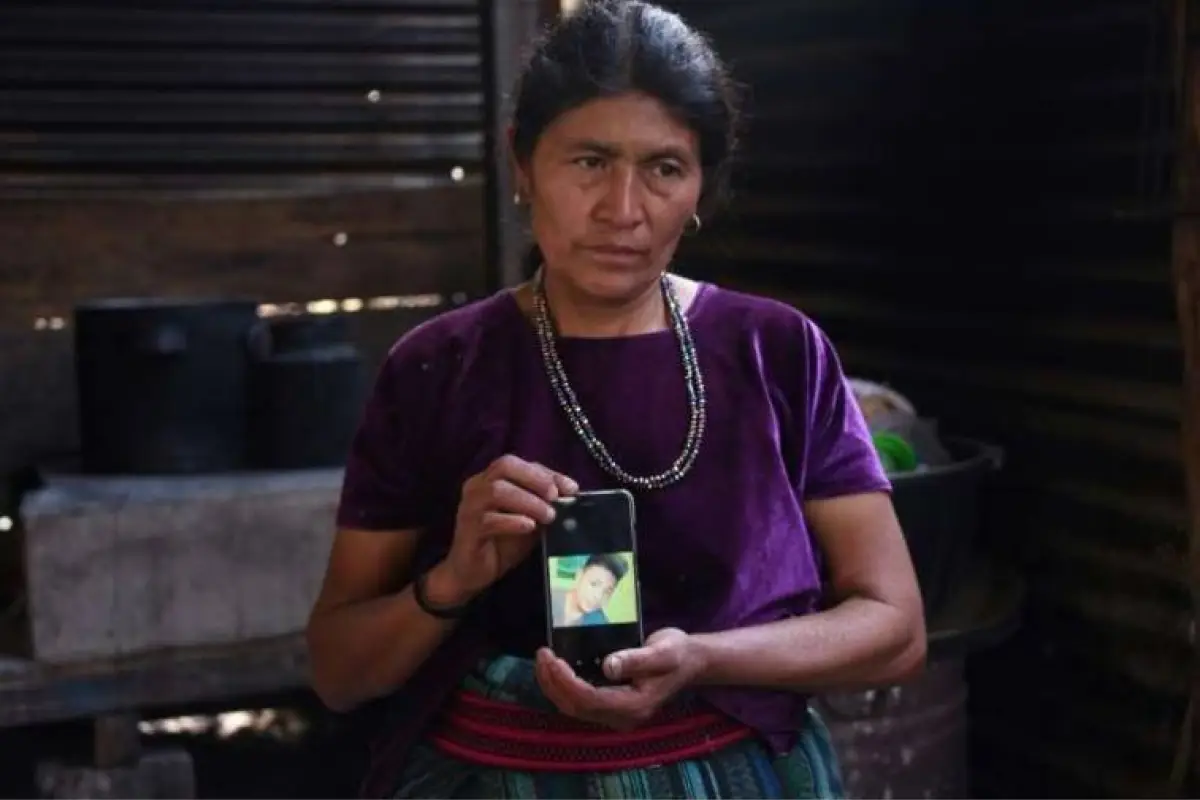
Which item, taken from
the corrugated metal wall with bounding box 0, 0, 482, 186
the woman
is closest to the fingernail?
the woman

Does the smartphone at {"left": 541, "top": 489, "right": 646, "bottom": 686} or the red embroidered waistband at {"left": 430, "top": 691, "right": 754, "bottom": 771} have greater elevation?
the smartphone at {"left": 541, "top": 489, "right": 646, "bottom": 686}

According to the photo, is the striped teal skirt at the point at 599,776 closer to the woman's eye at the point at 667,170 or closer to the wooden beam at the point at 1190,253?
the woman's eye at the point at 667,170


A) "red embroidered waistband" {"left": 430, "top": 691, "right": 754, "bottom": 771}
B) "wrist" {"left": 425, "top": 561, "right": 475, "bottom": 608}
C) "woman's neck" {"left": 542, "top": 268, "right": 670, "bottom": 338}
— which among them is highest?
"woman's neck" {"left": 542, "top": 268, "right": 670, "bottom": 338}

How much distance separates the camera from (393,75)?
4.09m

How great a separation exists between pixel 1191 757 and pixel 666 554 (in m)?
1.73

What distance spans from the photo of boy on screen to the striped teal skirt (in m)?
0.16

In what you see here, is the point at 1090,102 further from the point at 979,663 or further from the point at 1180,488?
the point at 979,663

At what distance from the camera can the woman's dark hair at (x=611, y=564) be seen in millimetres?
1566

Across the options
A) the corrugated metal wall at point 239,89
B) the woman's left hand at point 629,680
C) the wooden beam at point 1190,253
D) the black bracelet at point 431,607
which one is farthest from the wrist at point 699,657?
the corrugated metal wall at point 239,89

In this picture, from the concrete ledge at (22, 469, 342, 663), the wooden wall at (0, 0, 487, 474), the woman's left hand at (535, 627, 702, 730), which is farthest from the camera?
the wooden wall at (0, 0, 487, 474)

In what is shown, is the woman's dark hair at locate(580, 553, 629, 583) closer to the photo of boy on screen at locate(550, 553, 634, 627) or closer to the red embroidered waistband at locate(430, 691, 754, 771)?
the photo of boy on screen at locate(550, 553, 634, 627)

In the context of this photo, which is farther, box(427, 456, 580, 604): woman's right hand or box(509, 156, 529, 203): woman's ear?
box(509, 156, 529, 203): woman's ear

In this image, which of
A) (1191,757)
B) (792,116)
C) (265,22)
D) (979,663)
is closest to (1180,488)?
(1191,757)

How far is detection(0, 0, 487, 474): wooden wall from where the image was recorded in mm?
3793
